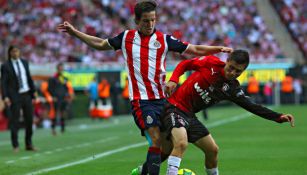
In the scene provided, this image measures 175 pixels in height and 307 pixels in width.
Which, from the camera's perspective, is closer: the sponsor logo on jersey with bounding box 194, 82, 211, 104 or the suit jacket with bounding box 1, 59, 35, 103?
the sponsor logo on jersey with bounding box 194, 82, 211, 104

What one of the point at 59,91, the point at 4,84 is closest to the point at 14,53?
the point at 4,84

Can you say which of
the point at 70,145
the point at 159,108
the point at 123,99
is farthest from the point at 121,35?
the point at 123,99

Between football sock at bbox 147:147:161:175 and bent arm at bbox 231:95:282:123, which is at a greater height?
bent arm at bbox 231:95:282:123

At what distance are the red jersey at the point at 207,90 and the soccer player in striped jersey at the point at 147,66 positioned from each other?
0.22m

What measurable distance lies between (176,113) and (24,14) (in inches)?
1304

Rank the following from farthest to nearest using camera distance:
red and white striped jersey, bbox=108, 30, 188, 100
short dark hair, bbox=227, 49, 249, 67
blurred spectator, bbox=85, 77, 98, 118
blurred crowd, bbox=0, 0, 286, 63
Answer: blurred crowd, bbox=0, 0, 286, 63 → blurred spectator, bbox=85, 77, 98, 118 → red and white striped jersey, bbox=108, 30, 188, 100 → short dark hair, bbox=227, 49, 249, 67

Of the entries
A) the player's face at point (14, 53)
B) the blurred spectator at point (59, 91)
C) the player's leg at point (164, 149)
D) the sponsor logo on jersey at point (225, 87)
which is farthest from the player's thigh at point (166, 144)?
the blurred spectator at point (59, 91)

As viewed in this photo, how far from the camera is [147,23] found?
9.56m

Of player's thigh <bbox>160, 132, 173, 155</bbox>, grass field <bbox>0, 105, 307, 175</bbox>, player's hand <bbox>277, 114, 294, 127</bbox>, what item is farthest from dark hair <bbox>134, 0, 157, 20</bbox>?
grass field <bbox>0, 105, 307, 175</bbox>

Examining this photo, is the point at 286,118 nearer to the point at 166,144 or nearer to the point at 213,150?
the point at 213,150

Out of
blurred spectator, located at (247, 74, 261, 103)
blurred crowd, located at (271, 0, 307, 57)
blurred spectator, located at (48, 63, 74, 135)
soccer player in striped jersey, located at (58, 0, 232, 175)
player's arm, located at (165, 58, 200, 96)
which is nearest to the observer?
player's arm, located at (165, 58, 200, 96)

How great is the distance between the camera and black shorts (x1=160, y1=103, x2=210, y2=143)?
9508 millimetres

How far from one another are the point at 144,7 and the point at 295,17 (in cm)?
3517

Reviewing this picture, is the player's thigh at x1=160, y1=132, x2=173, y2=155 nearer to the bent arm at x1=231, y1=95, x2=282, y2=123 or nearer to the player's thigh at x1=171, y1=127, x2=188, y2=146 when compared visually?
the player's thigh at x1=171, y1=127, x2=188, y2=146
